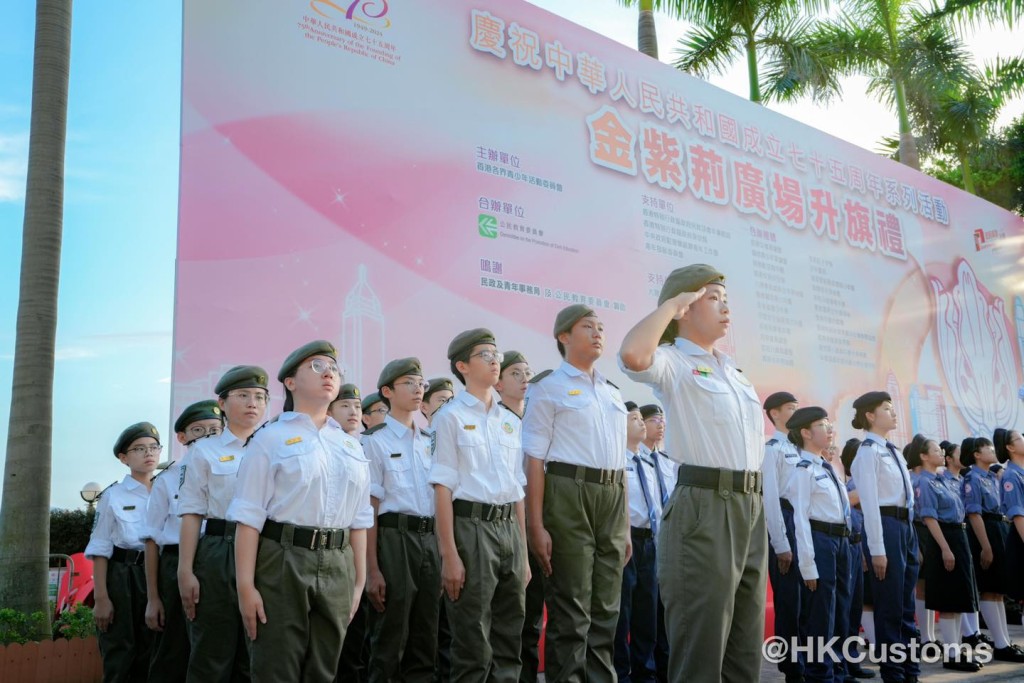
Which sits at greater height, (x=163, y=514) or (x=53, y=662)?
(x=163, y=514)

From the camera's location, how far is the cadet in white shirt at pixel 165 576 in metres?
3.31

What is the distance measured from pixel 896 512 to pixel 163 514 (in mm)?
3514

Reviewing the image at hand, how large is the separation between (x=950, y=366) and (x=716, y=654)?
761cm

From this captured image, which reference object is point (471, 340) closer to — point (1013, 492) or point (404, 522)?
point (404, 522)

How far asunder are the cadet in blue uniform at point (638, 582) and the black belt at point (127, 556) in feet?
7.16

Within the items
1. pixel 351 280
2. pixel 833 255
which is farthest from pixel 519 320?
pixel 833 255

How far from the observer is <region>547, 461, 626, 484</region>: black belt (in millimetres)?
3152

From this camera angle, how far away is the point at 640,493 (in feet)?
14.5

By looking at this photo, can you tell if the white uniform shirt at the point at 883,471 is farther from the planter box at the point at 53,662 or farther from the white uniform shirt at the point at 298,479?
the planter box at the point at 53,662

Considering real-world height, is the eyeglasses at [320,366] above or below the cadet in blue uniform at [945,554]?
above

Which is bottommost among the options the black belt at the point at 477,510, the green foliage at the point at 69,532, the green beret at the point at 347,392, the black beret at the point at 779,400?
the green foliage at the point at 69,532

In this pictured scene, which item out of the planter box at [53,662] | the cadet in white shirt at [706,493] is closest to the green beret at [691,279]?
the cadet in white shirt at [706,493]

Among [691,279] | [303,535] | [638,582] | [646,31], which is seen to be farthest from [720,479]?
[646,31]

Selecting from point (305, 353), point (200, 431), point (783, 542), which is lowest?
point (783, 542)
